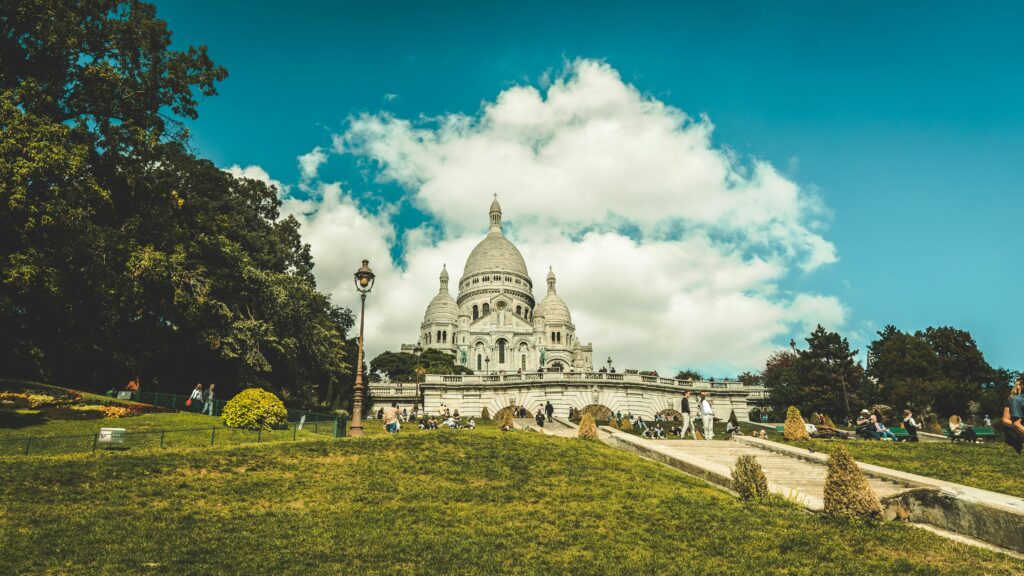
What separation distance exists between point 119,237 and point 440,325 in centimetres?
7153

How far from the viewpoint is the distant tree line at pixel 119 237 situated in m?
16.6

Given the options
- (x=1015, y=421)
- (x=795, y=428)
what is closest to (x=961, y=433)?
(x=795, y=428)

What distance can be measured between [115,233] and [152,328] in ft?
28.2

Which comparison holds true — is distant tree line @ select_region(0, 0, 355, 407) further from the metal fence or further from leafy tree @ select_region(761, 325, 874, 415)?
leafy tree @ select_region(761, 325, 874, 415)

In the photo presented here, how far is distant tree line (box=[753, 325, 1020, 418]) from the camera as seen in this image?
48375mm

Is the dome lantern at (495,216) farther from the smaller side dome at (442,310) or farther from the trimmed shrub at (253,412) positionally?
the trimmed shrub at (253,412)

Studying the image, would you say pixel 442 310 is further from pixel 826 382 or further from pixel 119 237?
pixel 119 237

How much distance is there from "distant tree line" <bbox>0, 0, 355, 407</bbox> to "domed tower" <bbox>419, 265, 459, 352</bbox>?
57.4 meters

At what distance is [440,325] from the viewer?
298ft

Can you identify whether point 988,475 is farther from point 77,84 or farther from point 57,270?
point 77,84

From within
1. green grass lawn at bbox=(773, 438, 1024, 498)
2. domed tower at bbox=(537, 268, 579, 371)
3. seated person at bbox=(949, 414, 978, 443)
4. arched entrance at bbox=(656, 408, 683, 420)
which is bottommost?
green grass lawn at bbox=(773, 438, 1024, 498)

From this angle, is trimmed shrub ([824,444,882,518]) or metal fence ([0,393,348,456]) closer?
trimmed shrub ([824,444,882,518])

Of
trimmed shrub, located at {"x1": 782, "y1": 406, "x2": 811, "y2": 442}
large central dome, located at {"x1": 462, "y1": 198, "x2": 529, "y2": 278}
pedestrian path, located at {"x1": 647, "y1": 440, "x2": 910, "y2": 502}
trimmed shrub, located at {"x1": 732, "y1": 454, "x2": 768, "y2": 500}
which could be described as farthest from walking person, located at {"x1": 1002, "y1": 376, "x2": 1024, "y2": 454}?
large central dome, located at {"x1": 462, "y1": 198, "x2": 529, "y2": 278}

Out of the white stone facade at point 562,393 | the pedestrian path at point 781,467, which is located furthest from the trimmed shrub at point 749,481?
the white stone facade at point 562,393
